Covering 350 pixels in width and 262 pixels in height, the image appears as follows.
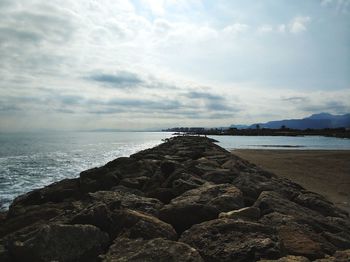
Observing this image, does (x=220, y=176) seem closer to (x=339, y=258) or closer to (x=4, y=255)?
(x=339, y=258)

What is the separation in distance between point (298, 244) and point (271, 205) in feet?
5.86

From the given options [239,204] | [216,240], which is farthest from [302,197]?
[216,240]

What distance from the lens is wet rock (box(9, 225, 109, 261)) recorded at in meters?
4.14

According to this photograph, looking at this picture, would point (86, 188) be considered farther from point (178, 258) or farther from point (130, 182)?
point (178, 258)

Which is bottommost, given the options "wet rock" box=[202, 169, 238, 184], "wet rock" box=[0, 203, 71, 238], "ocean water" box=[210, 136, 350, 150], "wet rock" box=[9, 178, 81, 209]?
"ocean water" box=[210, 136, 350, 150]

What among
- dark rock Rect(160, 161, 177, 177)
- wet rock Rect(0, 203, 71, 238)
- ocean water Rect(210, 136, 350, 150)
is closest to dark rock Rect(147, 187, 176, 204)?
wet rock Rect(0, 203, 71, 238)

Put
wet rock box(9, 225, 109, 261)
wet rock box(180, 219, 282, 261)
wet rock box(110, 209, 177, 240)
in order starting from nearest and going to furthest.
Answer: wet rock box(180, 219, 282, 261) → wet rock box(9, 225, 109, 261) → wet rock box(110, 209, 177, 240)

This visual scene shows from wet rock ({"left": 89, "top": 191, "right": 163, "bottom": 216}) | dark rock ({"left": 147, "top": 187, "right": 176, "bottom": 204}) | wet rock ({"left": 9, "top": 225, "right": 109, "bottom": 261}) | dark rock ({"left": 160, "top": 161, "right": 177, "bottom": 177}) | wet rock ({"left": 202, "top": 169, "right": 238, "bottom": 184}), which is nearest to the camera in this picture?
wet rock ({"left": 9, "top": 225, "right": 109, "bottom": 261})

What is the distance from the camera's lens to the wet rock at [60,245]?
4.14 m

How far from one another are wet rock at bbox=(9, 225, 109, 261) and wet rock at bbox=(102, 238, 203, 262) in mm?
305

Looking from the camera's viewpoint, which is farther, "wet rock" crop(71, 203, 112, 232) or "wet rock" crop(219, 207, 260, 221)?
"wet rock" crop(219, 207, 260, 221)

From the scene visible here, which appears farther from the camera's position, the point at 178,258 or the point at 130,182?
the point at 130,182

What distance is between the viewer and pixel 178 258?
3.79m

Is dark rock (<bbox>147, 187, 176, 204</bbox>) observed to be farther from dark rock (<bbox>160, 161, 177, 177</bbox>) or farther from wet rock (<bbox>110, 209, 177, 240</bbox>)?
dark rock (<bbox>160, 161, 177, 177</bbox>)
